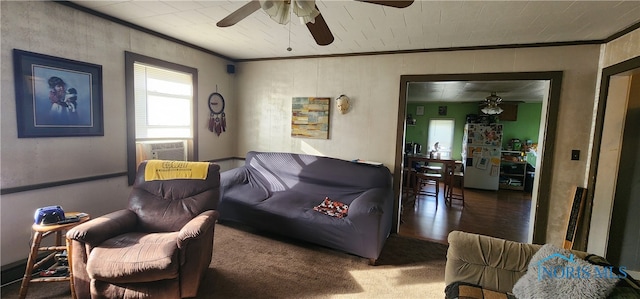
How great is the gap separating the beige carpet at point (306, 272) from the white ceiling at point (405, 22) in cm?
228

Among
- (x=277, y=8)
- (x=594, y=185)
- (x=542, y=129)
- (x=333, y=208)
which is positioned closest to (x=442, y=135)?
(x=542, y=129)

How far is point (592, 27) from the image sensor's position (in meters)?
2.37

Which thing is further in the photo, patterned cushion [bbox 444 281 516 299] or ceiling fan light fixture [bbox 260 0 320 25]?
patterned cushion [bbox 444 281 516 299]

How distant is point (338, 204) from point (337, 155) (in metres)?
0.87

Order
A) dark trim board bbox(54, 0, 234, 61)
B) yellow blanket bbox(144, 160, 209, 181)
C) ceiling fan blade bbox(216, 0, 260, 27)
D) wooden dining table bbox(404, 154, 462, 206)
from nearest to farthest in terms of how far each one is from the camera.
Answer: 1. ceiling fan blade bbox(216, 0, 260, 27)
2. dark trim board bbox(54, 0, 234, 61)
3. yellow blanket bbox(144, 160, 209, 181)
4. wooden dining table bbox(404, 154, 462, 206)

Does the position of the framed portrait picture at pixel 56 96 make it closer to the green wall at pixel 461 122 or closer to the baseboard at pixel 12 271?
the baseboard at pixel 12 271

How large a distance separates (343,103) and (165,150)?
7.53ft

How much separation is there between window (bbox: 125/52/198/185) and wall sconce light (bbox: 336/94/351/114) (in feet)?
6.40

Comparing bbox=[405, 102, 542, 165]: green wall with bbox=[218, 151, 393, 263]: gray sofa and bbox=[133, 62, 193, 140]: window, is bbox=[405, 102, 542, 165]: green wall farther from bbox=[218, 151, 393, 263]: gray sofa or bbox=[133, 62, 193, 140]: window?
bbox=[133, 62, 193, 140]: window

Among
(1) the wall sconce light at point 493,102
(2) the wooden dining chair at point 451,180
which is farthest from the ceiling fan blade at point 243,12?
(1) the wall sconce light at point 493,102

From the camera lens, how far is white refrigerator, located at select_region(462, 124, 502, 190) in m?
6.06

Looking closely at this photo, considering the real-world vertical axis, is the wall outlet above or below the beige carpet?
above

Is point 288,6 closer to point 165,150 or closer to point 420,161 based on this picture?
point 165,150

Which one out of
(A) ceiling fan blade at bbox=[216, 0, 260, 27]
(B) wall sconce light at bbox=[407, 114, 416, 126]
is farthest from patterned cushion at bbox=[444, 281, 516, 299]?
(B) wall sconce light at bbox=[407, 114, 416, 126]
